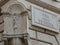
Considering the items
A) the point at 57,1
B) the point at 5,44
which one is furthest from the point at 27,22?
the point at 57,1

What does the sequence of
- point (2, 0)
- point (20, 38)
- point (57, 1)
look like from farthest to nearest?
point (57, 1), point (2, 0), point (20, 38)

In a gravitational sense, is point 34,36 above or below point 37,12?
below

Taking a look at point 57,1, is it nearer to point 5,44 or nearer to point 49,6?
point 49,6

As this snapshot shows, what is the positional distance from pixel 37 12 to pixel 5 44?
156cm

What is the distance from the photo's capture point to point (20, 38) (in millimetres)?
8914

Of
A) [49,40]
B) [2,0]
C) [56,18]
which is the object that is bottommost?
[49,40]

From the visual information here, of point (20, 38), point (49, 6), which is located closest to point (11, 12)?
point (20, 38)

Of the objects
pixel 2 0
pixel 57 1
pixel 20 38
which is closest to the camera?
pixel 20 38

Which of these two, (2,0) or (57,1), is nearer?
(2,0)

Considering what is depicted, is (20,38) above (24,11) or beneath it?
beneath

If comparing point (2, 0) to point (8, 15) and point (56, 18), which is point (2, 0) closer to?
point (8, 15)

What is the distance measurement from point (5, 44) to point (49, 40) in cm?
158

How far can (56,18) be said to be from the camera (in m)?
10.1

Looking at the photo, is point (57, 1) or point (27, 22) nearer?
point (27, 22)
